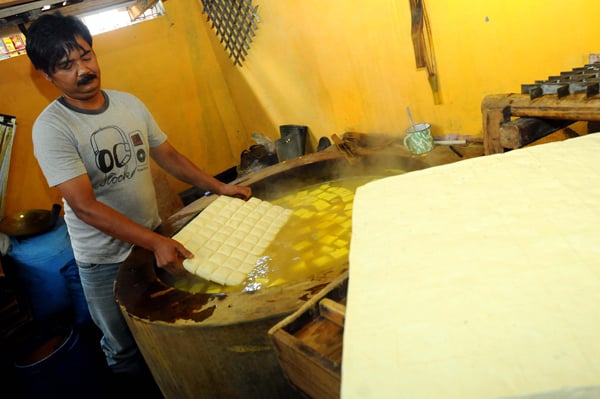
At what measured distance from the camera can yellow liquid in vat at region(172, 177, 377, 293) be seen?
263 centimetres

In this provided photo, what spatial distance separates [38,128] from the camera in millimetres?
2562

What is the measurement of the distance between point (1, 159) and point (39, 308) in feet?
6.95

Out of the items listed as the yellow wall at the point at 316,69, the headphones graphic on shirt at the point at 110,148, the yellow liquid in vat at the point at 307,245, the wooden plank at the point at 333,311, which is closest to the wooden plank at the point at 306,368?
the wooden plank at the point at 333,311

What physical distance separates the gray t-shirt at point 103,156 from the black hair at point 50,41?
10.1 inches

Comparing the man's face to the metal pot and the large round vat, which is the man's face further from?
the metal pot

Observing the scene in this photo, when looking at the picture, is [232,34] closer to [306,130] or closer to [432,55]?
[306,130]

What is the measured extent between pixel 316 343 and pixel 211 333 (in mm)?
1200

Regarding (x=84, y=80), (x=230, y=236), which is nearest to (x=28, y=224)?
(x=84, y=80)

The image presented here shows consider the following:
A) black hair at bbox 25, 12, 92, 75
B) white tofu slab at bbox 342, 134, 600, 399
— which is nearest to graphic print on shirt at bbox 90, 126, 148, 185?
black hair at bbox 25, 12, 92, 75

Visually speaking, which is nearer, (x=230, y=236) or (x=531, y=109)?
(x=531, y=109)

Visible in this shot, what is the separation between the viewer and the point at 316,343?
97 centimetres

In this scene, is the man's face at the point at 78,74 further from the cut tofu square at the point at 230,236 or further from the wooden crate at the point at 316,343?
the wooden crate at the point at 316,343

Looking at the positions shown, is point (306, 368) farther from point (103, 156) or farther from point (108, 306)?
point (108, 306)

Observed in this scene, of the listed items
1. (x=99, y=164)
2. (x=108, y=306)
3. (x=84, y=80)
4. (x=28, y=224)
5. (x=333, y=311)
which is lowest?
(x=108, y=306)
